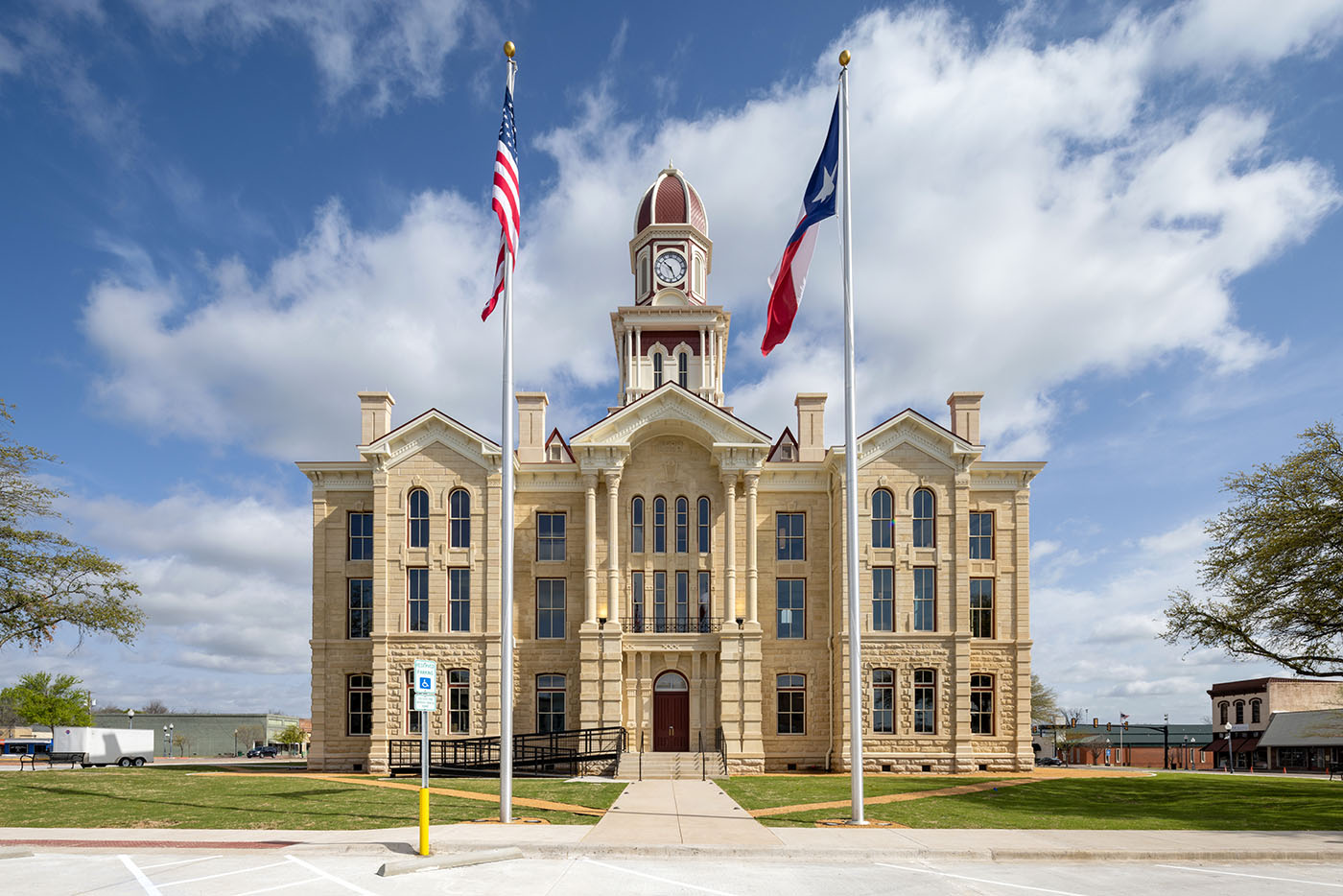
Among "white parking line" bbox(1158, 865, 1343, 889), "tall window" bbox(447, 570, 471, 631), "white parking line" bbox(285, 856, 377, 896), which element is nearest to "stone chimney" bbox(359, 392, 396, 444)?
"tall window" bbox(447, 570, 471, 631)

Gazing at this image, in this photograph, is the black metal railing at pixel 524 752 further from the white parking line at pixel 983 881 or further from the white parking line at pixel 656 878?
the white parking line at pixel 983 881

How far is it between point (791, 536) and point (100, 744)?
3551 cm

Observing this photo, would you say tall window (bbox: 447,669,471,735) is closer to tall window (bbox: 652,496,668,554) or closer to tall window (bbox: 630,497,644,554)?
tall window (bbox: 630,497,644,554)

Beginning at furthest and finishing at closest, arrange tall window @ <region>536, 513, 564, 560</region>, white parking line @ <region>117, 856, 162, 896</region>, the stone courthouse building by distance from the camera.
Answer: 1. tall window @ <region>536, 513, 564, 560</region>
2. the stone courthouse building
3. white parking line @ <region>117, 856, 162, 896</region>

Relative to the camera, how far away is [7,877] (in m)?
13.3

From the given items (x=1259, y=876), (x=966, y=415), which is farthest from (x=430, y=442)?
(x=1259, y=876)

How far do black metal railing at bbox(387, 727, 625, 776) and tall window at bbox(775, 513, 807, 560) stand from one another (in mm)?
9079

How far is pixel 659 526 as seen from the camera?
122ft

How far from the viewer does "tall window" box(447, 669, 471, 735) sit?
1403 inches

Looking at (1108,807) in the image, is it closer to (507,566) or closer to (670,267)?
(507,566)

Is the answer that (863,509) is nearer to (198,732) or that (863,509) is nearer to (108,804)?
(108,804)

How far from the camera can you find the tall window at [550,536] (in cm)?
3734

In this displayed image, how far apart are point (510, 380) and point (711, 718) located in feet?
66.8

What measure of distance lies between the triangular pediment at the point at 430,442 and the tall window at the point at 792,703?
13319 millimetres
